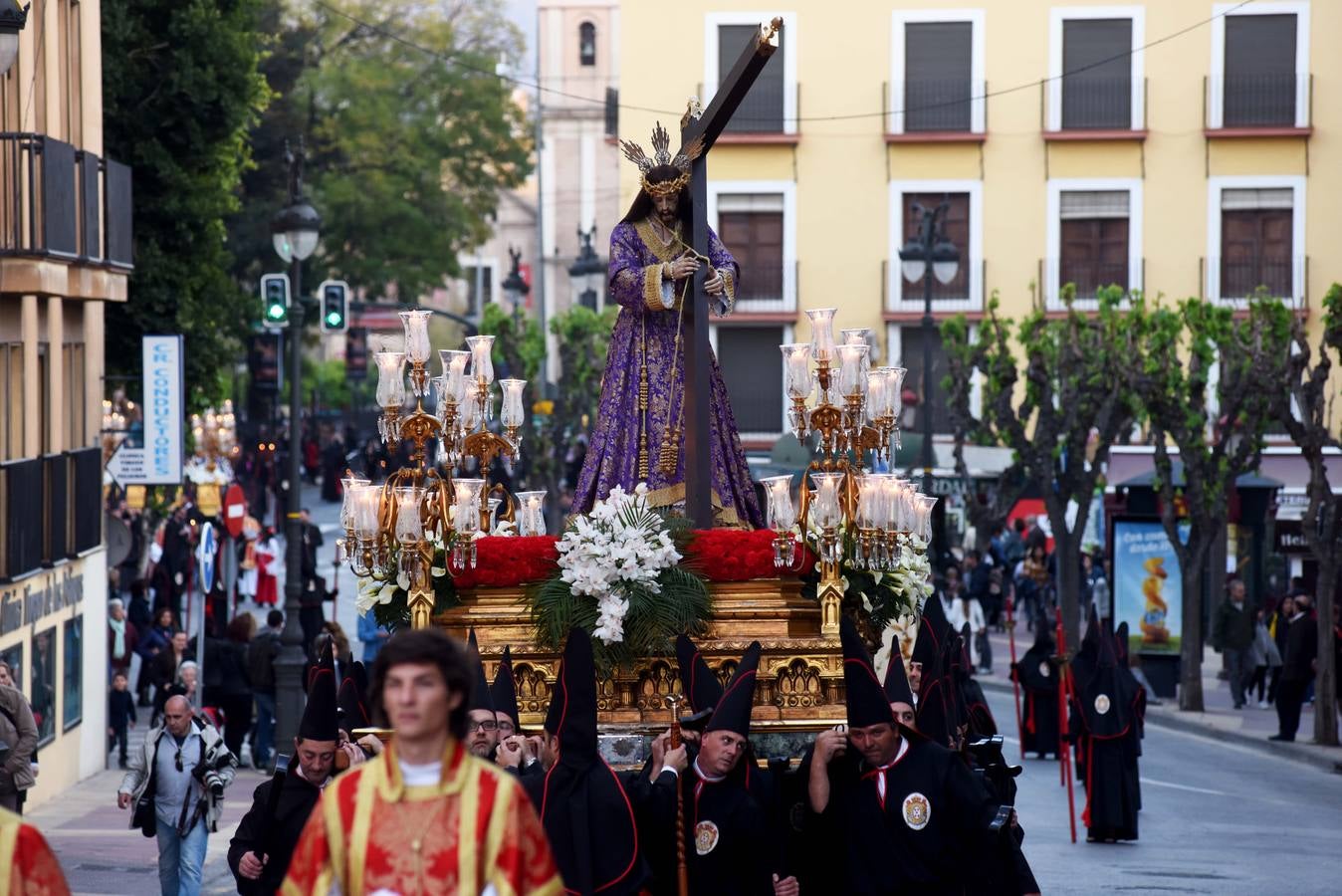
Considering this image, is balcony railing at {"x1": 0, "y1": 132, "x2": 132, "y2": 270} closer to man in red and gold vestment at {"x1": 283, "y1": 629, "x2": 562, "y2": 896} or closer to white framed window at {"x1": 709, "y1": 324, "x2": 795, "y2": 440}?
man in red and gold vestment at {"x1": 283, "y1": 629, "x2": 562, "y2": 896}

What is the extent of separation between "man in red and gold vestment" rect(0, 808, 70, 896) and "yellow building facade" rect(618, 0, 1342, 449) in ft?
135

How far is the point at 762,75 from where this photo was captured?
159 feet

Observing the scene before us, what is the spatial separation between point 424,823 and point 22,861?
1114mm

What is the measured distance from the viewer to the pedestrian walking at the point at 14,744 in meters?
15.9

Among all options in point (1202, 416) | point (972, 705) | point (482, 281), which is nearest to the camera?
point (972, 705)

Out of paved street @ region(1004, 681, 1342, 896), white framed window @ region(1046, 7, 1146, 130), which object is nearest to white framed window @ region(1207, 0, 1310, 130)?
white framed window @ region(1046, 7, 1146, 130)

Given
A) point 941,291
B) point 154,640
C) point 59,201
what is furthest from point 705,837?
point 941,291

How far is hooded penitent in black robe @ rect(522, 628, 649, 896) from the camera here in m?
9.24

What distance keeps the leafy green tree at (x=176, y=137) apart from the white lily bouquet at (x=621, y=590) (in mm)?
20901

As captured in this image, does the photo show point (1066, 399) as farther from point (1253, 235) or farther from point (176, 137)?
point (1253, 235)

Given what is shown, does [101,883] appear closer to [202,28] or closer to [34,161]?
[34,161]

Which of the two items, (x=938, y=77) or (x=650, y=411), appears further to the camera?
(x=938, y=77)

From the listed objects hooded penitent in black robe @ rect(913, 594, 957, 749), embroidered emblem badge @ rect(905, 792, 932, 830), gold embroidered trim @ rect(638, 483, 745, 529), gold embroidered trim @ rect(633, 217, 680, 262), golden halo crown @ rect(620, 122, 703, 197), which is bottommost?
embroidered emblem badge @ rect(905, 792, 932, 830)

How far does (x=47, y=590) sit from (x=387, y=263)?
3638 cm
